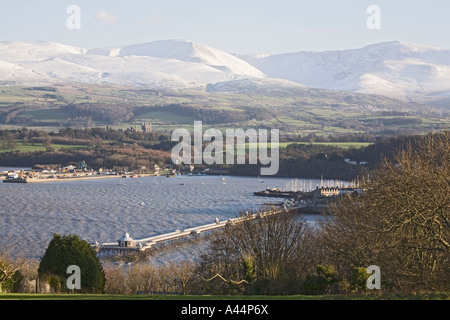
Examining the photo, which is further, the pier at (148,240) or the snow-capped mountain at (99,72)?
the snow-capped mountain at (99,72)

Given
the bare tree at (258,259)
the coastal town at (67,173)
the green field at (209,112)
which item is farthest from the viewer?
the green field at (209,112)

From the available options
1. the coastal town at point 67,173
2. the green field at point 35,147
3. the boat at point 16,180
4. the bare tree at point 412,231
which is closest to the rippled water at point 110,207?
the boat at point 16,180

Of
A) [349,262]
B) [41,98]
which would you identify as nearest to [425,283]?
[349,262]

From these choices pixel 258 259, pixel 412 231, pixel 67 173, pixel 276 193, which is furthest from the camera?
pixel 67 173

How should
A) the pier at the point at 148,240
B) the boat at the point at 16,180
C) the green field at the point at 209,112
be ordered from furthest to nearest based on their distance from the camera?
the green field at the point at 209,112, the boat at the point at 16,180, the pier at the point at 148,240

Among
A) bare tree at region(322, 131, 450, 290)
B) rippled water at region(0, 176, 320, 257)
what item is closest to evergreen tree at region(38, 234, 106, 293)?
bare tree at region(322, 131, 450, 290)

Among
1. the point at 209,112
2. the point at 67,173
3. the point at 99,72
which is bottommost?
the point at 67,173

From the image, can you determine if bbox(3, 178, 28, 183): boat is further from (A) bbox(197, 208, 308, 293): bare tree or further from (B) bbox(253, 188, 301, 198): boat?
(A) bbox(197, 208, 308, 293): bare tree

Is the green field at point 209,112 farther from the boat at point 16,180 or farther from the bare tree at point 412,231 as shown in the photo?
the bare tree at point 412,231

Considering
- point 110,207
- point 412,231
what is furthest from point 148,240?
point 412,231

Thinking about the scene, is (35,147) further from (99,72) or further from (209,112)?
(99,72)
